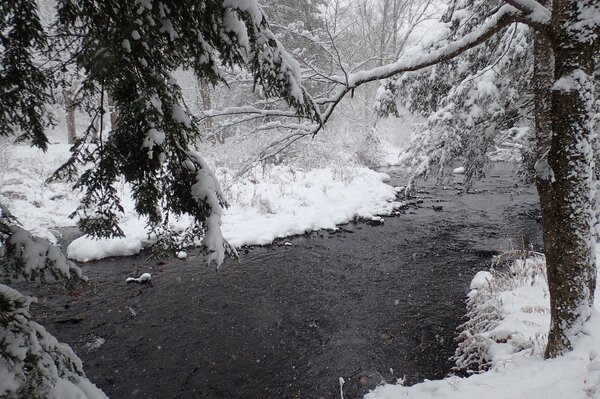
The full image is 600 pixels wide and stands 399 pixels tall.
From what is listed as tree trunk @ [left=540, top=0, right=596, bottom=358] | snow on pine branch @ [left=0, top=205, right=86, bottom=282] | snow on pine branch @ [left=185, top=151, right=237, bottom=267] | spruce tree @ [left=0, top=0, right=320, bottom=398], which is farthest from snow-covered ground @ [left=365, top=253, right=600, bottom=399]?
snow on pine branch @ [left=0, top=205, right=86, bottom=282]

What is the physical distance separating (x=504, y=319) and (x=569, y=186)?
9.05ft

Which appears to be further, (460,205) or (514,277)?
(460,205)

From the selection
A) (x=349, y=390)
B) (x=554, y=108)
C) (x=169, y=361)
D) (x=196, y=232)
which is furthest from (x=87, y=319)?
(x=554, y=108)

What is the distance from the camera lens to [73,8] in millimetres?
2449

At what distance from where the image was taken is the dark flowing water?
418cm

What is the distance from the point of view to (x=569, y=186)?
2754 mm

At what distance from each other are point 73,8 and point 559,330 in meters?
5.15

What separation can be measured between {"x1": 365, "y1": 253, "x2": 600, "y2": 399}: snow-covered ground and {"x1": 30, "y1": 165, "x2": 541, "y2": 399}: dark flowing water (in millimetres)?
509

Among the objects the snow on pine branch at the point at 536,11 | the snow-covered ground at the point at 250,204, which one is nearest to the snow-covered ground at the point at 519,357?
the snow on pine branch at the point at 536,11

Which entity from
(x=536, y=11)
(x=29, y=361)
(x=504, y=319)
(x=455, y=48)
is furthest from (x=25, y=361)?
(x=504, y=319)

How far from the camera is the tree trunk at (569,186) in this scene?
2611 millimetres

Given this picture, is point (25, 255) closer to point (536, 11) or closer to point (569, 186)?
point (569, 186)

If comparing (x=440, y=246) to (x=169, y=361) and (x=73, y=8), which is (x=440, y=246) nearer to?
(x=169, y=361)

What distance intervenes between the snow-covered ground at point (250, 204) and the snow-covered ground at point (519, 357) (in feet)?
16.9
